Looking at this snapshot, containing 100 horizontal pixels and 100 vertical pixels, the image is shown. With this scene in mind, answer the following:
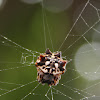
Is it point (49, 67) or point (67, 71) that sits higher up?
point (67, 71)

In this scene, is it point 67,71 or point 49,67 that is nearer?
point 49,67

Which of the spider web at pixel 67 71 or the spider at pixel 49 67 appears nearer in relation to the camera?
the spider at pixel 49 67

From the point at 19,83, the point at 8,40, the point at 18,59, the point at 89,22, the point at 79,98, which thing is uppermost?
the point at 89,22

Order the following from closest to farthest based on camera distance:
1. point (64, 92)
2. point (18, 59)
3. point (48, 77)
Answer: point (48, 77) → point (18, 59) → point (64, 92)

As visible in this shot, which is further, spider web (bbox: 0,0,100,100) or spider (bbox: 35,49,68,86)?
spider web (bbox: 0,0,100,100)

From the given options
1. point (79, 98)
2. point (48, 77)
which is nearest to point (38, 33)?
point (79, 98)

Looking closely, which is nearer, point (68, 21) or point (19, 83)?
point (19, 83)

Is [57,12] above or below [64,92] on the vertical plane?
above

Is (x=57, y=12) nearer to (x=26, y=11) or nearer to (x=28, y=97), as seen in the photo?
(x=26, y=11)
